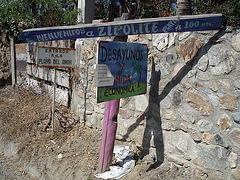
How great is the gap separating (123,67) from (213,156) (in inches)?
63.6

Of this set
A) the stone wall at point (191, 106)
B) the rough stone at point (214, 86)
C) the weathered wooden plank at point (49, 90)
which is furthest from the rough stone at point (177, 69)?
the weathered wooden plank at point (49, 90)

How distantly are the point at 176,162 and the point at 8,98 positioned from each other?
17.1 ft

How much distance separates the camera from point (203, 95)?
3098mm

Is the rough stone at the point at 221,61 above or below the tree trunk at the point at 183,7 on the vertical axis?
below

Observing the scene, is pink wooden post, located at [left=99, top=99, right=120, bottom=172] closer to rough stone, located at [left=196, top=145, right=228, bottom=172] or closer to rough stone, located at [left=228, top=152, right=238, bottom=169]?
rough stone, located at [left=196, top=145, right=228, bottom=172]

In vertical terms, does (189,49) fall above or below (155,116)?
above

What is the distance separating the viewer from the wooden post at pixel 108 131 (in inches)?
132

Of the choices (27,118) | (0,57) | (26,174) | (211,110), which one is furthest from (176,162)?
(0,57)

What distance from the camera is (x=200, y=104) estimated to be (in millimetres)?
3119

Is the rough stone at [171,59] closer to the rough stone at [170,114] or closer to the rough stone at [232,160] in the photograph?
the rough stone at [170,114]

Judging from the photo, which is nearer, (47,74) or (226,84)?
(226,84)

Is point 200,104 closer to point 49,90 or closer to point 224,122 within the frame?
point 224,122

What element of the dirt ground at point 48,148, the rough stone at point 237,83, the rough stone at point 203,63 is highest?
the rough stone at point 203,63

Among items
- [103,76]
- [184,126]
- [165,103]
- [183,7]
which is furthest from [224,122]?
[183,7]
